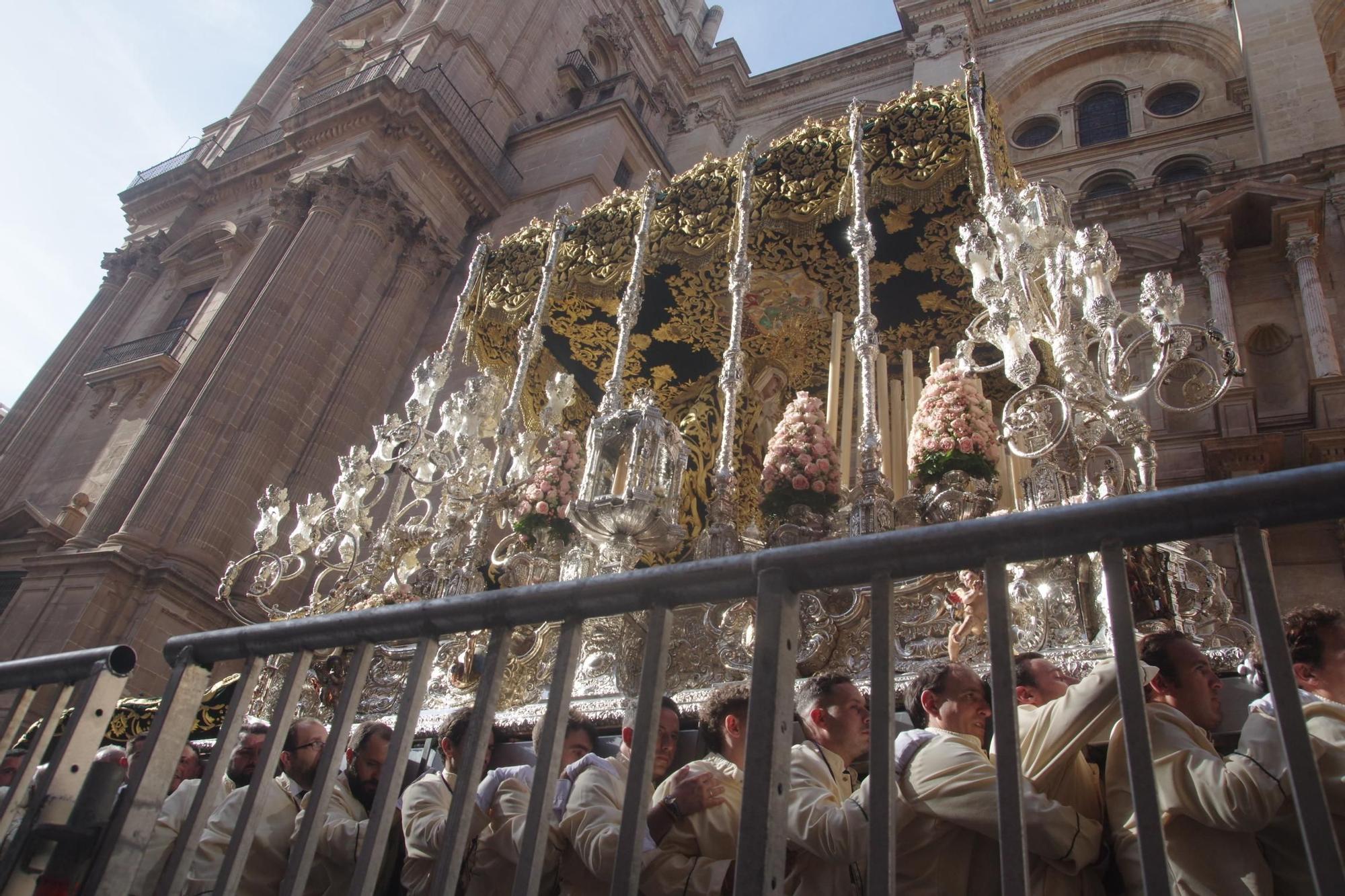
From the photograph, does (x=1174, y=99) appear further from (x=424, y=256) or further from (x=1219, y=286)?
(x=424, y=256)

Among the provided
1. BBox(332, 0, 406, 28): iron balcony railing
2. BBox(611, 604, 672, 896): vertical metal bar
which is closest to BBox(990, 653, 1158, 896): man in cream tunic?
BBox(611, 604, 672, 896): vertical metal bar

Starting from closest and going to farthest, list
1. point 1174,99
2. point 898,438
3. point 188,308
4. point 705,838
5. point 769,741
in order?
point 769,741 → point 705,838 → point 898,438 → point 1174,99 → point 188,308

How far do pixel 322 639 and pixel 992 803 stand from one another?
5.26 feet

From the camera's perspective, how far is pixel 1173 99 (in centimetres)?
1477

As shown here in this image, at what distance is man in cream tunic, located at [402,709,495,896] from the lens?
3.16 m

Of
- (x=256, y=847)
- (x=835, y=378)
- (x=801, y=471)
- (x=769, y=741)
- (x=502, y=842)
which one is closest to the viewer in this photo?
(x=769, y=741)

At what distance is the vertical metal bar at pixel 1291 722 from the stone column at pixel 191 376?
12.6 meters

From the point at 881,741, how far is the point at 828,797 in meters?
1.16

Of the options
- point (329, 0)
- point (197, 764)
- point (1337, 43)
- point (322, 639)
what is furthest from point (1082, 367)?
point (329, 0)

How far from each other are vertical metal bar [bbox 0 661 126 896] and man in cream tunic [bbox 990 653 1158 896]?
6.84ft

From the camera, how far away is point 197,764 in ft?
15.5

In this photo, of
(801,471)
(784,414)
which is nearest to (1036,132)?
(784,414)

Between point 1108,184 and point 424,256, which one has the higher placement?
point 1108,184

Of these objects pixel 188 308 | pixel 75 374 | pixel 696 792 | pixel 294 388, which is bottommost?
pixel 696 792
